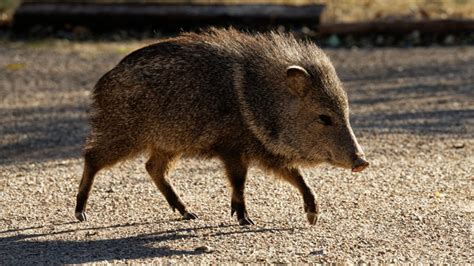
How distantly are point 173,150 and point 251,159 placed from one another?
1.54 ft

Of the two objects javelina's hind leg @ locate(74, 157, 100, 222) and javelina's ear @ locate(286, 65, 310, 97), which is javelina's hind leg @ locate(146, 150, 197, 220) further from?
javelina's ear @ locate(286, 65, 310, 97)

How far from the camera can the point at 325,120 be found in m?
5.48

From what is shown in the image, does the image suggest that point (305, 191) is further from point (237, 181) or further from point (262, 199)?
point (262, 199)

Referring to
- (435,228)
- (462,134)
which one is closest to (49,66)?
(462,134)

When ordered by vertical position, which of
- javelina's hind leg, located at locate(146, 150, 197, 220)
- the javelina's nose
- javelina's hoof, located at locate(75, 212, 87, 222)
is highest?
the javelina's nose

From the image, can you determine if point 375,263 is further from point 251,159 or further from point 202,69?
point 202,69

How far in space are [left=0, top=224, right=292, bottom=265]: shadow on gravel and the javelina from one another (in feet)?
1.23

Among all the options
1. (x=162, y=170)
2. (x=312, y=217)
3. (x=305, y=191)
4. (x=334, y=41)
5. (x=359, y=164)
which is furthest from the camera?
(x=334, y=41)

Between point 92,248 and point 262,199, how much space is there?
4.73 ft

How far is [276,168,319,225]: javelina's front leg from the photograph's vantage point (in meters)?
5.46

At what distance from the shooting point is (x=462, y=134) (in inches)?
314

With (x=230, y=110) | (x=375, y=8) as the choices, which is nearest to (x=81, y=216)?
(x=230, y=110)

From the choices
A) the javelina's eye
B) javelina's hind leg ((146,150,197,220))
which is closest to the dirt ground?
javelina's hind leg ((146,150,197,220))

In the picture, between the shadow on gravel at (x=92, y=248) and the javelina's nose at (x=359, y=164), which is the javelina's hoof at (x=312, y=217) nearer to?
the shadow on gravel at (x=92, y=248)
